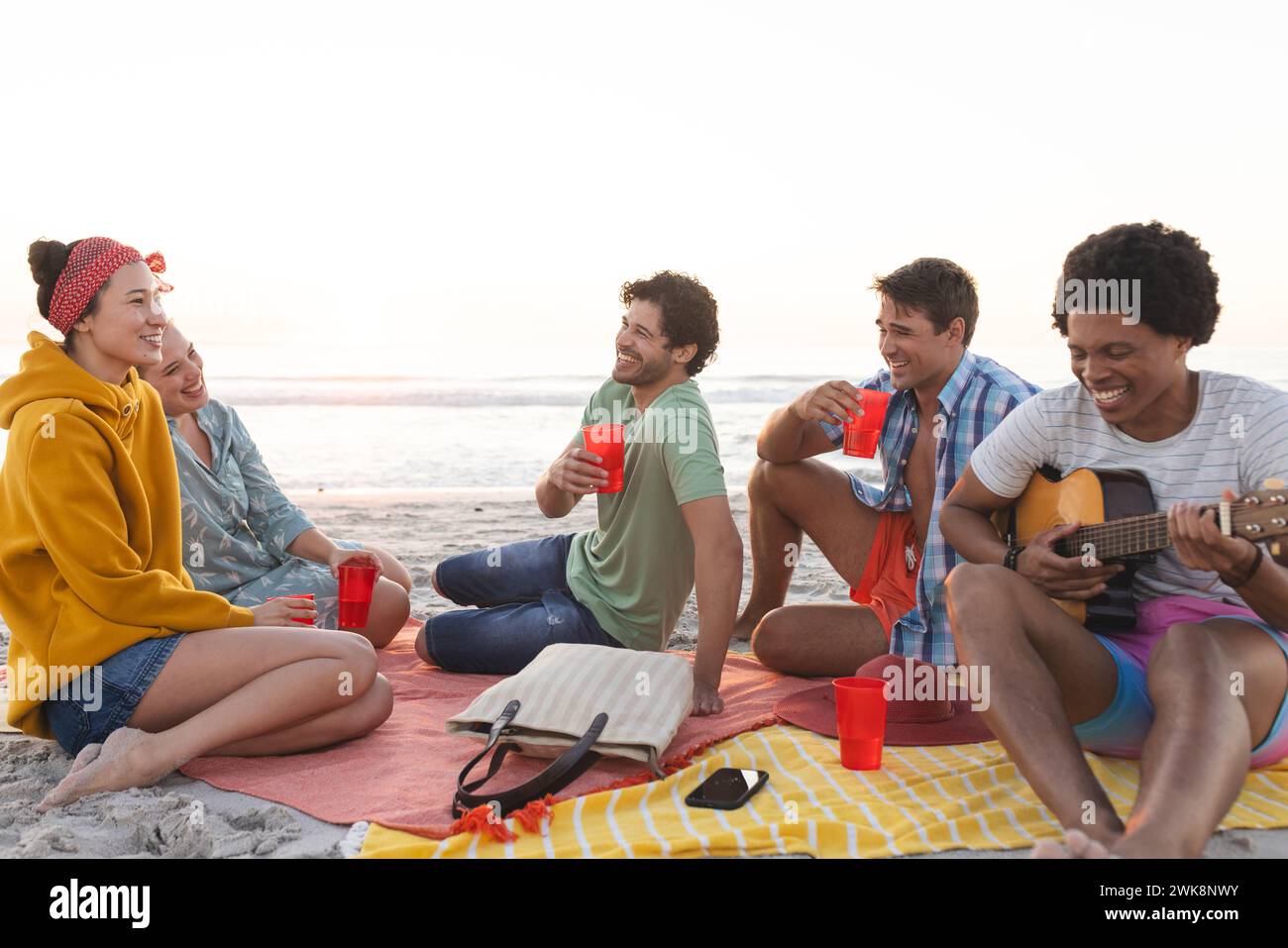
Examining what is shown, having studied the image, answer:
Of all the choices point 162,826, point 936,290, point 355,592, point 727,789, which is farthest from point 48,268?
point 936,290

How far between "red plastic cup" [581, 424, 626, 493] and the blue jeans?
0.68 metres

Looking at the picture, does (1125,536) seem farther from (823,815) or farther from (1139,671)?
(823,815)

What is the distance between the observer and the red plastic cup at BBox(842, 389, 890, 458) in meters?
4.07

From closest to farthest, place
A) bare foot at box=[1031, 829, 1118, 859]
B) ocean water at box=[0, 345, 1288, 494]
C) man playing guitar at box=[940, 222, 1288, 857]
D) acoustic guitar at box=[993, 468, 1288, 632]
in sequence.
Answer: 1. bare foot at box=[1031, 829, 1118, 859]
2. man playing guitar at box=[940, 222, 1288, 857]
3. acoustic guitar at box=[993, 468, 1288, 632]
4. ocean water at box=[0, 345, 1288, 494]

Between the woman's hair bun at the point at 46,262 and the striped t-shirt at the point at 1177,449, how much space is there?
2.92m

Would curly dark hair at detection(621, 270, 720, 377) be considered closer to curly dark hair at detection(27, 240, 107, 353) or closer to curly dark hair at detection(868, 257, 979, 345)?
curly dark hair at detection(868, 257, 979, 345)

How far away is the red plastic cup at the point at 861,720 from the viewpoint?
3.28 meters

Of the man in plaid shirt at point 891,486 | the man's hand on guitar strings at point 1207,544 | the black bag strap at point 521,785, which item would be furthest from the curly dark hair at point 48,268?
the man's hand on guitar strings at point 1207,544

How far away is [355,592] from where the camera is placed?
4023 millimetres

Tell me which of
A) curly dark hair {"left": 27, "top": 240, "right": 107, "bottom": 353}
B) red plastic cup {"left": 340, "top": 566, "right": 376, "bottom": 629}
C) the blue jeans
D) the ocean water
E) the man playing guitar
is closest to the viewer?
the man playing guitar

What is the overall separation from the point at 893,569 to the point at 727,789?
1.66 meters

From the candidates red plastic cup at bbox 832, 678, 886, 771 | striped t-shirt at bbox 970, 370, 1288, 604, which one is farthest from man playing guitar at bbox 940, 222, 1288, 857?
red plastic cup at bbox 832, 678, 886, 771
